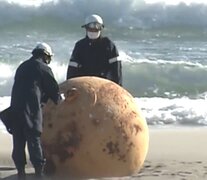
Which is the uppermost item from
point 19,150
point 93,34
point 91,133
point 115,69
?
point 93,34

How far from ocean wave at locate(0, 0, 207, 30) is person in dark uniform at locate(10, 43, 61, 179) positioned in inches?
755

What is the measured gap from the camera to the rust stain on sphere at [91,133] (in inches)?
298

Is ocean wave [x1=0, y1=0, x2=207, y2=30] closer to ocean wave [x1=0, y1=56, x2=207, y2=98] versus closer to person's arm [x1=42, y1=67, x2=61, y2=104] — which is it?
ocean wave [x1=0, y1=56, x2=207, y2=98]

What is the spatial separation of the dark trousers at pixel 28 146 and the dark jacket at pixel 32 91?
0.23 feet

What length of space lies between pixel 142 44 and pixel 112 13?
5.00m

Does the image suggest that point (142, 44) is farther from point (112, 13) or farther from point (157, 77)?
point (157, 77)

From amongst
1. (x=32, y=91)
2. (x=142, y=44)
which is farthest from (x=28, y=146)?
(x=142, y=44)

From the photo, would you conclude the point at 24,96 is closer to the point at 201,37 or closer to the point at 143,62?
the point at 143,62

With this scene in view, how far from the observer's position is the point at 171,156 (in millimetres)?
9055

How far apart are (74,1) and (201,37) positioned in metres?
5.23

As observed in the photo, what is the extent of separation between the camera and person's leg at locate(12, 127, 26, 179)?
763cm

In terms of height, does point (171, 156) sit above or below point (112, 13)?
below

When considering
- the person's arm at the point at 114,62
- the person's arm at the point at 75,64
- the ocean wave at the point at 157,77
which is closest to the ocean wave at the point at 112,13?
the ocean wave at the point at 157,77

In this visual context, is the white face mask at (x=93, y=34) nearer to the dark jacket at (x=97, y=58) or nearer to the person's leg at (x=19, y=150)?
the dark jacket at (x=97, y=58)
